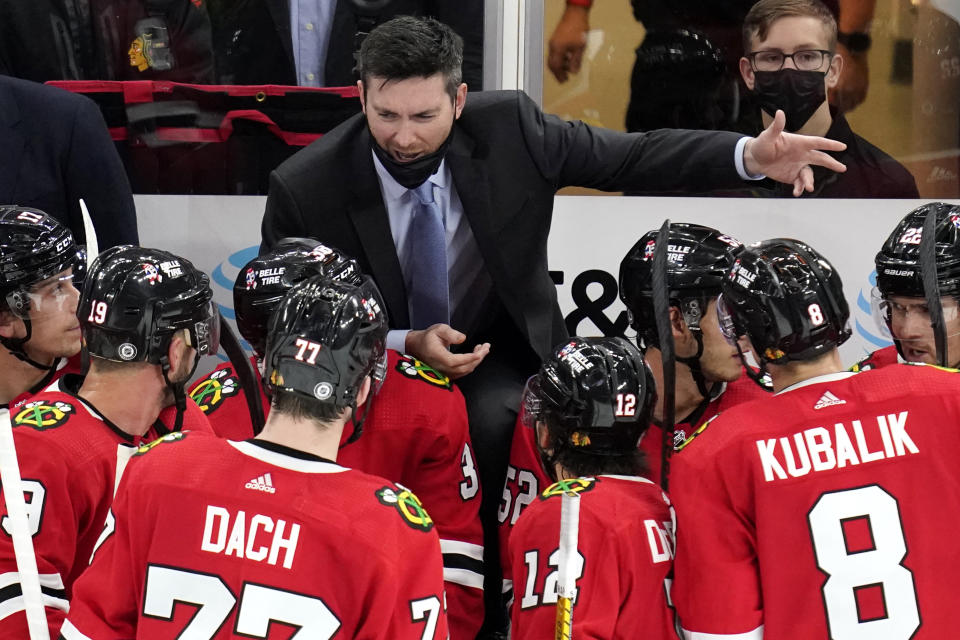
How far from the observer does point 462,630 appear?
3127 mm

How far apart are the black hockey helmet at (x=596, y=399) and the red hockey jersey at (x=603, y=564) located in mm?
116

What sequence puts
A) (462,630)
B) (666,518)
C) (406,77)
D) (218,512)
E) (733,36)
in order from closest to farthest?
(218,512) → (666,518) → (462,630) → (406,77) → (733,36)

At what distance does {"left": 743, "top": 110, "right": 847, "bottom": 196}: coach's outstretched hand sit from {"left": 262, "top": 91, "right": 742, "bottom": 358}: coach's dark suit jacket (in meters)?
0.15

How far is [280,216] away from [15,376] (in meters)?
0.98

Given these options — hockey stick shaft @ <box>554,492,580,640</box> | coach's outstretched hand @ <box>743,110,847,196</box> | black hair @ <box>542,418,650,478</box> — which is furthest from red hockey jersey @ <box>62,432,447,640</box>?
coach's outstretched hand @ <box>743,110,847,196</box>

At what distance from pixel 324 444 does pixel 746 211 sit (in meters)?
3.14

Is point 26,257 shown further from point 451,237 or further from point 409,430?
point 451,237

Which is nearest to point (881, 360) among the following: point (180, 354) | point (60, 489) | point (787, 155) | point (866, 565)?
point (787, 155)

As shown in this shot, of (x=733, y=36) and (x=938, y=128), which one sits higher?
(x=733, y=36)

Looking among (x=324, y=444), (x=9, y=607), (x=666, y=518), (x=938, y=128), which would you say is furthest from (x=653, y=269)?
(x=938, y=128)

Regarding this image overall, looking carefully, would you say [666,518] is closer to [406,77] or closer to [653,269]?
[653,269]

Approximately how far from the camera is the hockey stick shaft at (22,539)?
7.22ft

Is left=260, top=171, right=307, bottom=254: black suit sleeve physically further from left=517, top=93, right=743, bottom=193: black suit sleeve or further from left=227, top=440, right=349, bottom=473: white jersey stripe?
left=227, top=440, right=349, bottom=473: white jersey stripe

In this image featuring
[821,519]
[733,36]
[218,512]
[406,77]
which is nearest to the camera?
[218,512]
